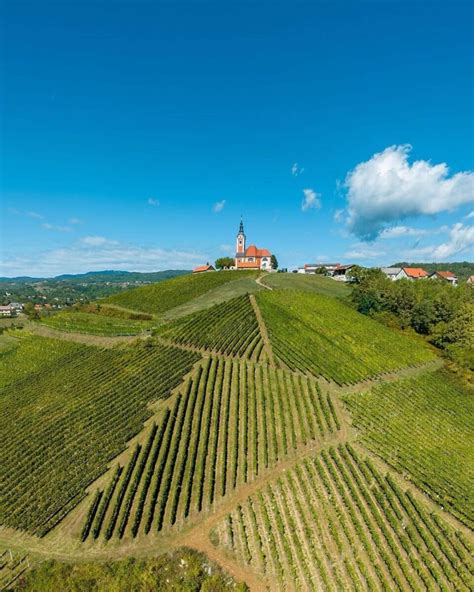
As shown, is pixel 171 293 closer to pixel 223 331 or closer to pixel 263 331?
pixel 223 331

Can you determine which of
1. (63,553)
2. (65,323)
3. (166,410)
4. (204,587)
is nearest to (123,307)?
(65,323)

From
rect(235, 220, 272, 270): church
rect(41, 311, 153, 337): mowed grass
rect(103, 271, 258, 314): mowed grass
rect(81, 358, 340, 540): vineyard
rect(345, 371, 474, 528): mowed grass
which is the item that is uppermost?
rect(235, 220, 272, 270): church

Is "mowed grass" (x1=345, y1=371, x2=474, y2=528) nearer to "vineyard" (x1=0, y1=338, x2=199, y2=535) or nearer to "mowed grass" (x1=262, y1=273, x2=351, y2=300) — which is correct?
"vineyard" (x1=0, y1=338, x2=199, y2=535)

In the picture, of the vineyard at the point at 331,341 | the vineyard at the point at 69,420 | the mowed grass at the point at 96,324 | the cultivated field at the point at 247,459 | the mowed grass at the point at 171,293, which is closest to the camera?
the cultivated field at the point at 247,459

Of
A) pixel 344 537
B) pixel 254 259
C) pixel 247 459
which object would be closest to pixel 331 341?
pixel 247 459

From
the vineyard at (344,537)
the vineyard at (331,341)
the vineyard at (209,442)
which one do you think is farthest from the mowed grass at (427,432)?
the vineyard at (209,442)

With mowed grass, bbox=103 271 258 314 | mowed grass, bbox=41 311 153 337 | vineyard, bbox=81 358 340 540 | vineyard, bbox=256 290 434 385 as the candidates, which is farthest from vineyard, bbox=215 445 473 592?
mowed grass, bbox=103 271 258 314

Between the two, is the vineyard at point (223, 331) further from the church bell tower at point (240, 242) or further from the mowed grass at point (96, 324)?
the church bell tower at point (240, 242)
